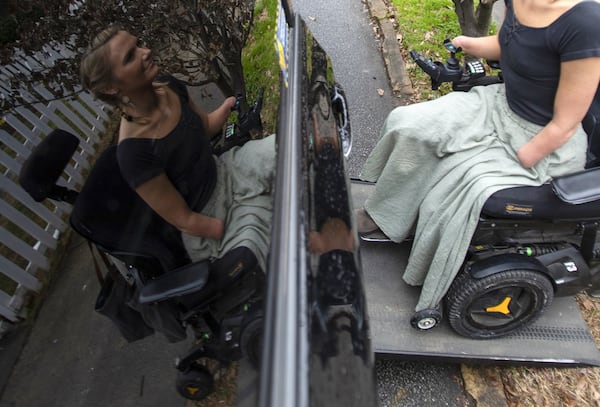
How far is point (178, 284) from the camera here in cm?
117

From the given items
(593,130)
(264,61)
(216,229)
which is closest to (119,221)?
(216,229)

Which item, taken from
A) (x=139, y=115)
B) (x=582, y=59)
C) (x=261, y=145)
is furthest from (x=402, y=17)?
(x=139, y=115)

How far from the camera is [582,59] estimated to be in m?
1.41

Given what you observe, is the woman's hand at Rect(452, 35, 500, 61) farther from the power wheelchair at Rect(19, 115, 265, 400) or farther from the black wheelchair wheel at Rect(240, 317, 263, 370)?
the black wheelchair wheel at Rect(240, 317, 263, 370)

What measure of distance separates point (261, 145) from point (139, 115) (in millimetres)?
437

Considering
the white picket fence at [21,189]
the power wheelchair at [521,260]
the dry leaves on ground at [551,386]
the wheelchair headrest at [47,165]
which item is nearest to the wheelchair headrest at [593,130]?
the power wheelchair at [521,260]

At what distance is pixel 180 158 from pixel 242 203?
→ 0.86ft

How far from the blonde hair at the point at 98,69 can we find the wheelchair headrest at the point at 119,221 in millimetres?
174

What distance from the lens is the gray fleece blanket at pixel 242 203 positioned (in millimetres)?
1188

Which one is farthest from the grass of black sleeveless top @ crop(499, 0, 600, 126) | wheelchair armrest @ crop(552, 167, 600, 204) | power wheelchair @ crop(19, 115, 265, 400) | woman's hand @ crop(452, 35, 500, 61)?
power wheelchair @ crop(19, 115, 265, 400)

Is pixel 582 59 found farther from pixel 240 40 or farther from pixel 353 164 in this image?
pixel 353 164

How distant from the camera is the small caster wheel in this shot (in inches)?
73.5

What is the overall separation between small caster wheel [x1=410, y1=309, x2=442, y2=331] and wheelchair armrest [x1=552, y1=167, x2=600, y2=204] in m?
0.75

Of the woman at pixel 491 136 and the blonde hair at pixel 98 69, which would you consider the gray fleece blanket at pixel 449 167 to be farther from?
the blonde hair at pixel 98 69
